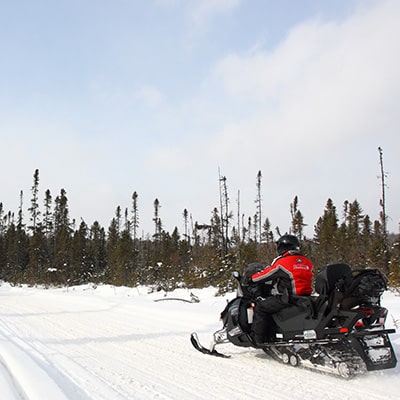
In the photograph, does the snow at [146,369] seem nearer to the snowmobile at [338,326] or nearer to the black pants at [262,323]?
the snowmobile at [338,326]

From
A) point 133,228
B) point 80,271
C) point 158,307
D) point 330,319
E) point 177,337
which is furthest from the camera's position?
point 133,228

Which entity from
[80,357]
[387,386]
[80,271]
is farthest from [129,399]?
[80,271]

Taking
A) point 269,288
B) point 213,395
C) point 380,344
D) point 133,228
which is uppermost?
point 133,228

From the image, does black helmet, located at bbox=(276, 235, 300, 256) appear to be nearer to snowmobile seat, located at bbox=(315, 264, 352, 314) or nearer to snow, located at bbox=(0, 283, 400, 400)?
snowmobile seat, located at bbox=(315, 264, 352, 314)

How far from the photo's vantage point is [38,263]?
1660 inches

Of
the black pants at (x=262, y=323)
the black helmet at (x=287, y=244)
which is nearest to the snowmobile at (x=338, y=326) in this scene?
the black pants at (x=262, y=323)

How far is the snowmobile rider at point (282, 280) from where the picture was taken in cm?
509

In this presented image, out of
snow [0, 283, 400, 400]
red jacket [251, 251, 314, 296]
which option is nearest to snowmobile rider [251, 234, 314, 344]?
red jacket [251, 251, 314, 296]

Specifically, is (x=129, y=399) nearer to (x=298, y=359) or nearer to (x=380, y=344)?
(x=298, y=359)

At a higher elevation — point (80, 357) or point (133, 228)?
point (133, 228)

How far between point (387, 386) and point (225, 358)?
220 cm

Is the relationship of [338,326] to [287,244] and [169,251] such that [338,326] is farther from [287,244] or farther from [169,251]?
[169,251]

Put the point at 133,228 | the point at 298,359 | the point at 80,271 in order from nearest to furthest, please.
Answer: the point at 298,359, the point at 80,271, the point at 133,228

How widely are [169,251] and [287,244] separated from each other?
135ft
